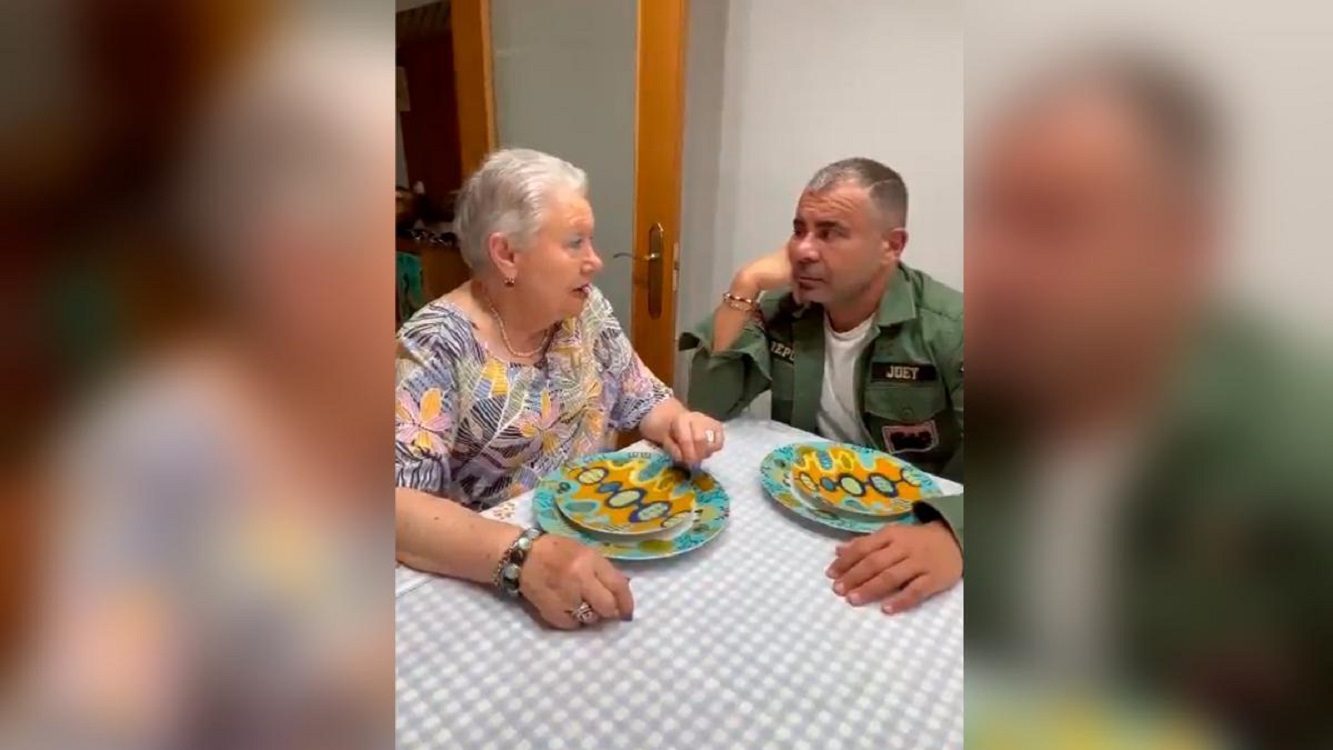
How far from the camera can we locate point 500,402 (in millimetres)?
1273

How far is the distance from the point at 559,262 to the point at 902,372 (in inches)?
25.6

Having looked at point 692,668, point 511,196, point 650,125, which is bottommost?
point 692,668

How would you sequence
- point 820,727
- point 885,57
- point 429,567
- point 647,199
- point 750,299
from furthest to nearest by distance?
point 647,199 < point 885,57 < point 750,299 < point 429,567 < point 820,727

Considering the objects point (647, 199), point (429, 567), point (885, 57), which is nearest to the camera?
point (429, 567)

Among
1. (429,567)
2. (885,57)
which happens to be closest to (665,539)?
(429,567)

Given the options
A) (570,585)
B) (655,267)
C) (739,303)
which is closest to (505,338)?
(739,303)

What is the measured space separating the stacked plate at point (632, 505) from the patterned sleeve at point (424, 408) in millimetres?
162

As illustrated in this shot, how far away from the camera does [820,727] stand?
2.15ft

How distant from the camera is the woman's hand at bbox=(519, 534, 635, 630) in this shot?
0.77m

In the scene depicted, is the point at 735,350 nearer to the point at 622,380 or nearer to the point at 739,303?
the point at 739,303
